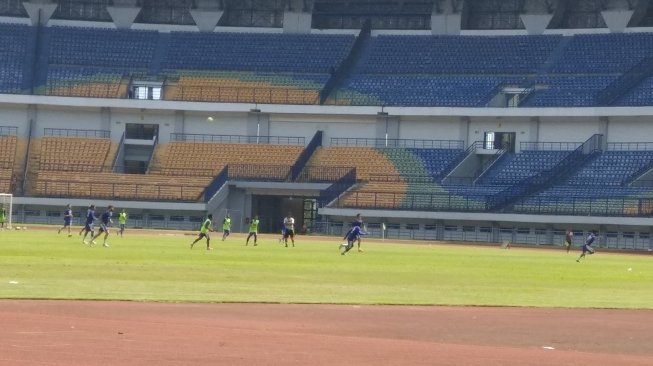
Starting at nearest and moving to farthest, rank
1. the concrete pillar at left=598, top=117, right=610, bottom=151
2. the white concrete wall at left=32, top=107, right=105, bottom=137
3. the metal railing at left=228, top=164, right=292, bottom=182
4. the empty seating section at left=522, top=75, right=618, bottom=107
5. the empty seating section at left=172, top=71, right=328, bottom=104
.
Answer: the metal railing at left=228, top=164, right=292, bottom=182, the empty seating section at left=522, top=75, right=618, bottom=107, the concrete pillar at left=598, top=117, right=610, bottom=151, the empty seating section at left=172, top=71, right=328, bottom=104, the white concrete wall at left=32, top=107, right=105, bottom=137

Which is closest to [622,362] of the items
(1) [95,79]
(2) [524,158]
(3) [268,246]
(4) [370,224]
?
(3) [268,246]

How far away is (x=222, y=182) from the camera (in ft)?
303

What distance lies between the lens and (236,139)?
9950 centimetres

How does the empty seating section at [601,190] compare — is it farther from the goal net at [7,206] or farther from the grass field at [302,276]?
the goal net at [7,206]

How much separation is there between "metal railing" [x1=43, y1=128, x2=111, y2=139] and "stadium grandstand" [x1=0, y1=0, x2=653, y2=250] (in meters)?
0.16

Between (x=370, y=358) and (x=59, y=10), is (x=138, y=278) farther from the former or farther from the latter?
(x=59, y=10)

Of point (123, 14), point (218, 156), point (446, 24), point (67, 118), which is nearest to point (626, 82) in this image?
point (446, 24)

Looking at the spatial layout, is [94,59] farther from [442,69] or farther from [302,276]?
[302,276]

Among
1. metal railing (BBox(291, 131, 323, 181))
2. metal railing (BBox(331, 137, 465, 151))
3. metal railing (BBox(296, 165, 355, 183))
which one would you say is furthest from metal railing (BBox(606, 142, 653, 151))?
metal railing (BBox(291, 131, 323, 181))

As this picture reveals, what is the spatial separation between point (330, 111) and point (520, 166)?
1453cm

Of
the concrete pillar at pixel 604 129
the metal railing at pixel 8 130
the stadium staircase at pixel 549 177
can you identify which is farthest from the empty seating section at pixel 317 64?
the stadium staircase at pixel 549 177

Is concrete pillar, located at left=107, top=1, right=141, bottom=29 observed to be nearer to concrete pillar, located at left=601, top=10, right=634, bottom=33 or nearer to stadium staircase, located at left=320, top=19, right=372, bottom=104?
stadium staircase, located at left=320, top=19, right=372, bottom=104

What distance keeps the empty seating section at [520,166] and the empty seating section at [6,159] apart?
107 ft

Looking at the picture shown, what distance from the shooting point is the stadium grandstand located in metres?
89.6
